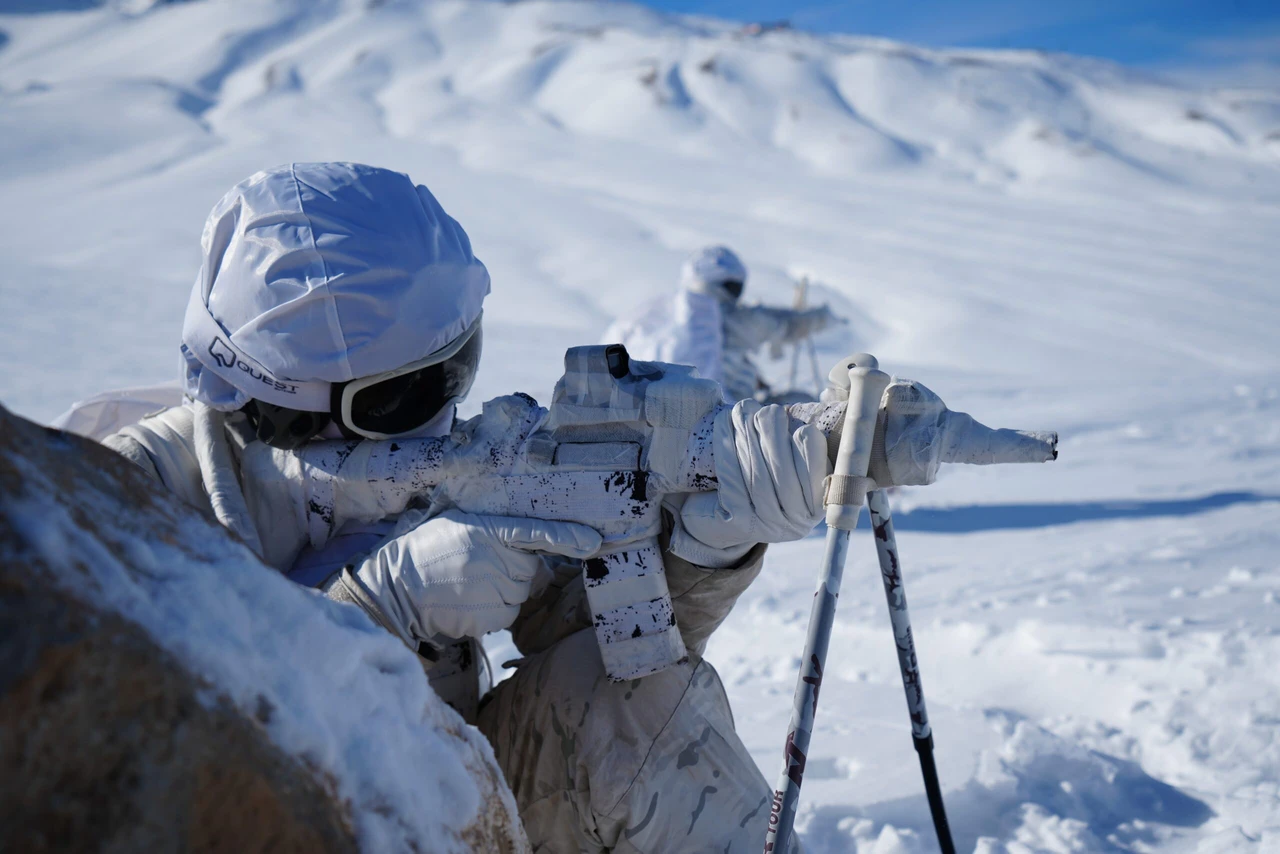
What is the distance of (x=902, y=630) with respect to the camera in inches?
51.2

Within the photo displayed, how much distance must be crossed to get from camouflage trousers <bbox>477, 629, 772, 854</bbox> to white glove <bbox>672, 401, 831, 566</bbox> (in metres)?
0.23

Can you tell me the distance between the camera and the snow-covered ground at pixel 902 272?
Result: 235 centimetres

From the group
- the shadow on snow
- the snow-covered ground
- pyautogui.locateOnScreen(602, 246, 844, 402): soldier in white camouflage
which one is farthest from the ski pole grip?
the shadow on snow

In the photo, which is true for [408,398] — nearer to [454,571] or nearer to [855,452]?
[454,571]

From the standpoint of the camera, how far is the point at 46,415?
5.43 meters

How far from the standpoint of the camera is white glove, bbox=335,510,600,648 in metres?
1.23

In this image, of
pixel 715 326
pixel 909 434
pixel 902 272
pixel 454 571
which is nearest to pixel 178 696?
pixel 454 571

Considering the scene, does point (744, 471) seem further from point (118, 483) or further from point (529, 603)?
point (118, 483)

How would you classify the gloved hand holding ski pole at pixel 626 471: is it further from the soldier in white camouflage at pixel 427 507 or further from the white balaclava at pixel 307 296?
the white balaclava at pixel 307 296

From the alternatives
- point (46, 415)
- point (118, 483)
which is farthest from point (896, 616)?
point (46, 415)

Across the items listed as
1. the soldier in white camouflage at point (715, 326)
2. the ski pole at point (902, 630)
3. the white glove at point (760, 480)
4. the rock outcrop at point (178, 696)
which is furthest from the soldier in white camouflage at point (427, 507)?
the soldier in white camouflage at point (715, 326)

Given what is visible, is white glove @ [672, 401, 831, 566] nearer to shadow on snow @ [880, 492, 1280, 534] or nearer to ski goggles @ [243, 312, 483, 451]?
ski goggles @ [243, 312, 483, 451]

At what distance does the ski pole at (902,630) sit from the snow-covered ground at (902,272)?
0.57 metres

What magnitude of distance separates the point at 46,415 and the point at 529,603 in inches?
197
